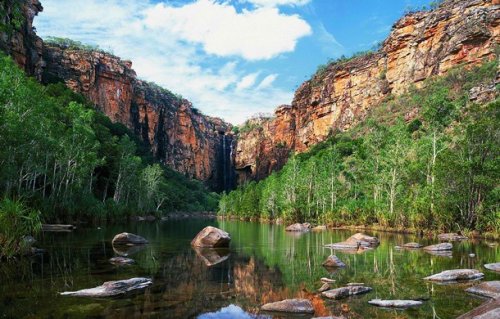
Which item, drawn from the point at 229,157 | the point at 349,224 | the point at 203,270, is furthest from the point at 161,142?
the point at 203,270

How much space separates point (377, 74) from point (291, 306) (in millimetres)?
105502

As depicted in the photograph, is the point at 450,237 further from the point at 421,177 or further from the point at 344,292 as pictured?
the point at 344,292

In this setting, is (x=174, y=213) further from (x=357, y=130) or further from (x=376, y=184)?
(x=376, y=184)

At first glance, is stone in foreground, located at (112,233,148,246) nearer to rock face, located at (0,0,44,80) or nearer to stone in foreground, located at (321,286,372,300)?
stone in foreground, located at (321,286,372,300)

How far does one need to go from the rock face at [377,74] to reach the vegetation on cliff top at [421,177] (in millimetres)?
9518

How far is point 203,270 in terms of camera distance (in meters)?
15.3

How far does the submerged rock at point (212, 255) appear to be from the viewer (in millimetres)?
17672

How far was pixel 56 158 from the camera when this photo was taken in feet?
128

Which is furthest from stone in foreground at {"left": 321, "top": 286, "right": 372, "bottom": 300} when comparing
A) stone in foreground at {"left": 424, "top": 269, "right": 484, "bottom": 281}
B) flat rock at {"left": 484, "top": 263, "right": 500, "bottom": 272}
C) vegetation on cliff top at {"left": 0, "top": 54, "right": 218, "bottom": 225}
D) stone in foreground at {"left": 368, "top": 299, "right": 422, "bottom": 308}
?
vegetation on cliff top at {"left": 0, "top": 54, "right": 218, "bottom": 225}

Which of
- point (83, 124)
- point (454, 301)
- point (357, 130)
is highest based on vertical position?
point (357, 130)

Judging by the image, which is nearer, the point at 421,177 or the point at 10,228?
the point at 10,228

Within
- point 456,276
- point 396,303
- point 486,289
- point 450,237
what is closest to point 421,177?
point 450,237

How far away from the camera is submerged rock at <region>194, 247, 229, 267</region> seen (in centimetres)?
1767

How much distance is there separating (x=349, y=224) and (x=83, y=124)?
31.1 m
